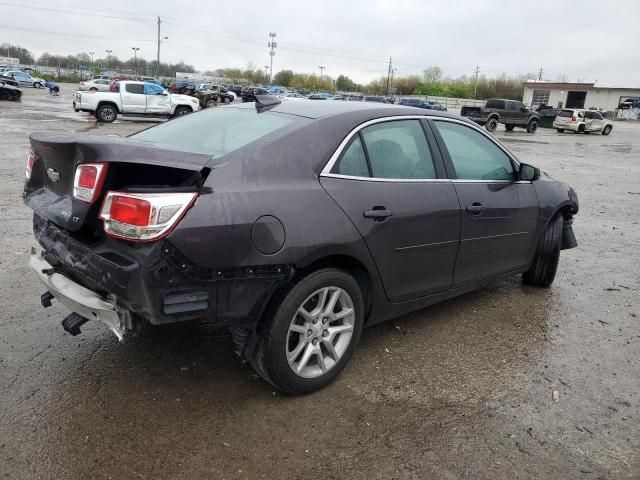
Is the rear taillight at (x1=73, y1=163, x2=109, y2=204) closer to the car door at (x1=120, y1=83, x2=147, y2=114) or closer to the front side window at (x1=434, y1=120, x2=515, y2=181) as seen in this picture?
the front side window at (x1=434, y1=120, x2=515, y2=181)

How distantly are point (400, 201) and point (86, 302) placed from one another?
1893mm

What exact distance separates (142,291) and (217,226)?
458 mm

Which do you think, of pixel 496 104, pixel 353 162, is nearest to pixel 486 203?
pixel 353 162

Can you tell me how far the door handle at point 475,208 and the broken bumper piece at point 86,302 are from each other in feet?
7.90

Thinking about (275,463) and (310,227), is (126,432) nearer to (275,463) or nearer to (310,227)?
(275,463)

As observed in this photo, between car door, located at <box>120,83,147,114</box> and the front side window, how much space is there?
22033 millimetres

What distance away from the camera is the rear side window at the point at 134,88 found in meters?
23.5

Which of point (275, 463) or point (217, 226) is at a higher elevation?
point (217, 226)

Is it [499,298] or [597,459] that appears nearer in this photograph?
[597,459]

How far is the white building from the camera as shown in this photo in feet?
253

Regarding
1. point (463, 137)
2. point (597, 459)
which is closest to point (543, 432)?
point (597, 459)

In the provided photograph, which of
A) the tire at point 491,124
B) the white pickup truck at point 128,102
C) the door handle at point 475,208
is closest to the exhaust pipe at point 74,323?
the door handle at point 475,208

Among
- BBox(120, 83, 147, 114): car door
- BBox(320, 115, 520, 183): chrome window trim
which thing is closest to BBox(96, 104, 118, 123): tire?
BBox(120, 83, 147, 114): car door

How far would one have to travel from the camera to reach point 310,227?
2883mm
